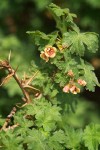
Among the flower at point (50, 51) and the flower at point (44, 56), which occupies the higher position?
the flower at point (50, 51)

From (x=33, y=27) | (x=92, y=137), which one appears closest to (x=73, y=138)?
(x=92, y=137)

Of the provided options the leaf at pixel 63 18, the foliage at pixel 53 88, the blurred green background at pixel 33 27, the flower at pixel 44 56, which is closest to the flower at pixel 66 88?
the foliage at pixel 53 88

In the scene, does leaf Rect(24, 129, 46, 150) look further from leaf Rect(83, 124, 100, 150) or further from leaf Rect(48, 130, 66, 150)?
leaf Rect(83, 124, 100, 150)

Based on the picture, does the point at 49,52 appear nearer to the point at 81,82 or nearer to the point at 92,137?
the point at 81,82

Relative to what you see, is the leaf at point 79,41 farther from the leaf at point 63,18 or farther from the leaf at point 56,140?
the leaf at point 56,140

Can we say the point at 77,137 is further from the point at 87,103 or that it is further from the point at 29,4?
the point at 29,4

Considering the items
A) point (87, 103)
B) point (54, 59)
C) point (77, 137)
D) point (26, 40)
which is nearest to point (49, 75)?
point (54, 59)

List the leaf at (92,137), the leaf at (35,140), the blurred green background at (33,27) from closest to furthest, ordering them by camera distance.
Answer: the leaf at (35,140) < the leaf at (92,137) < the blurred green background at (33,27)
